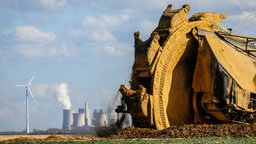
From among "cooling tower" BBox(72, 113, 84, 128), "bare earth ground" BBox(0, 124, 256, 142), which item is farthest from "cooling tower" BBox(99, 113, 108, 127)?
"cooling tower" BBox(72, 113, 84, 128)

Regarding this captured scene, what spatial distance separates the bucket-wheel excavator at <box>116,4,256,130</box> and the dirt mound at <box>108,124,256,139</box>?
146 cm

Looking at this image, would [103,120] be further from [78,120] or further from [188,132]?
[78,120]

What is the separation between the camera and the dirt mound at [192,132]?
31578 mm

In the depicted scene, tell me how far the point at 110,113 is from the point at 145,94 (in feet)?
9.11

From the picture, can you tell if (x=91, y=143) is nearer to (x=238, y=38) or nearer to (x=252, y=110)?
(x=252, y=110)

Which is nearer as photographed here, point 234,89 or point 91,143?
point 91,143

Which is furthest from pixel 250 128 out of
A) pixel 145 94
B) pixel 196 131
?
pixel 145 94

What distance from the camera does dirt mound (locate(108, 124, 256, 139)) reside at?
104ft

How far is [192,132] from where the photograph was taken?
3212cm

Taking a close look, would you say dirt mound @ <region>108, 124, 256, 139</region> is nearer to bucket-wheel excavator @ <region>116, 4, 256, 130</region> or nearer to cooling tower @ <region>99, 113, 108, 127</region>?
bucket-wheel excavator @ <region>116, 4, 256, 130</region>

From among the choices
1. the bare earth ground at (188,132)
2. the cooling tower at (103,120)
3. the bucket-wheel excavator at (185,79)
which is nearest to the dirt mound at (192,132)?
the bare earth ground at (188,132)

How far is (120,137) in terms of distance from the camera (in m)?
31.5

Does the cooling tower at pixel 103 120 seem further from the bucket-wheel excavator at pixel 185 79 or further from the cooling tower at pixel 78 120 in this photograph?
the cooling tower at pixel 78 120

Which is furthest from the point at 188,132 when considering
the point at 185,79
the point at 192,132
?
the point at 185,79
